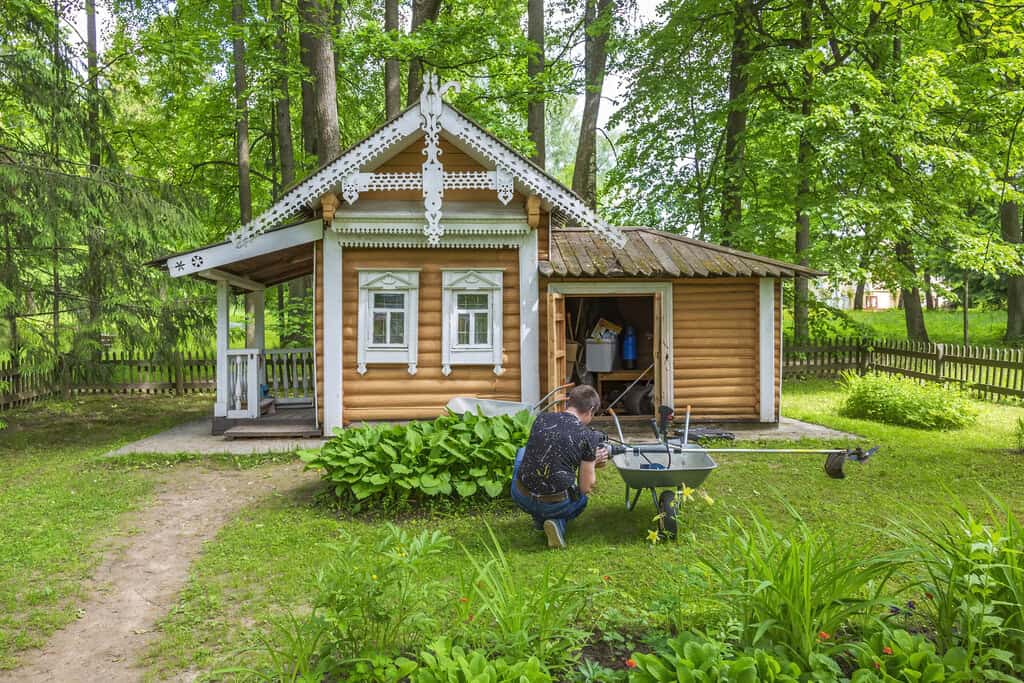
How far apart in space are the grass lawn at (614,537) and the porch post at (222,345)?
183 inches

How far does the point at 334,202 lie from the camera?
32.3 feet

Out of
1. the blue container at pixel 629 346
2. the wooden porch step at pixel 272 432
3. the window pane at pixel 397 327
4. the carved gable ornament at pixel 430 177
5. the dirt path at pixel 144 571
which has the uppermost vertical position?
the carved gable ornament at pixel 430 177

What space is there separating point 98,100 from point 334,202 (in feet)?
17.8

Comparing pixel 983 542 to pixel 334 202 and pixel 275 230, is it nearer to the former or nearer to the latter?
pixel 334 202

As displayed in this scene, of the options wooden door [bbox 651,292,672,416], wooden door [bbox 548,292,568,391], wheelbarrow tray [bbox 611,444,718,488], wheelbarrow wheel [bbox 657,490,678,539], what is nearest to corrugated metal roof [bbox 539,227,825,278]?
wooden door [bbox 548,292,568,391]

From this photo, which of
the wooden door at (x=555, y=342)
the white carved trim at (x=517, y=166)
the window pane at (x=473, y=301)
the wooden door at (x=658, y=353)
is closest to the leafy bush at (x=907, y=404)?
the wooden door at (x=658, y=353)

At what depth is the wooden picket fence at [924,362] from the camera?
43.2ft

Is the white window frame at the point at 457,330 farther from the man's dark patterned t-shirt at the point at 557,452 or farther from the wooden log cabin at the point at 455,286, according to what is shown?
the man's dark patterned t-shirt at the point at 557,452

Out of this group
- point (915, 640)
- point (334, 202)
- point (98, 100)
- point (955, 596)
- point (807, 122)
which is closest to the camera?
point (915, 640)

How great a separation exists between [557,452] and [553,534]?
0.68 meters

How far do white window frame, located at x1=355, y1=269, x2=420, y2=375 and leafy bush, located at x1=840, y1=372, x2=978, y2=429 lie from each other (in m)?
8.04

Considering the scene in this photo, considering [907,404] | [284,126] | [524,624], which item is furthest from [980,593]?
[284,126]

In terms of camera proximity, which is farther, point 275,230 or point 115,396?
point 115,396

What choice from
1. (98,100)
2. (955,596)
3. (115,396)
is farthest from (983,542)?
(115,396)
